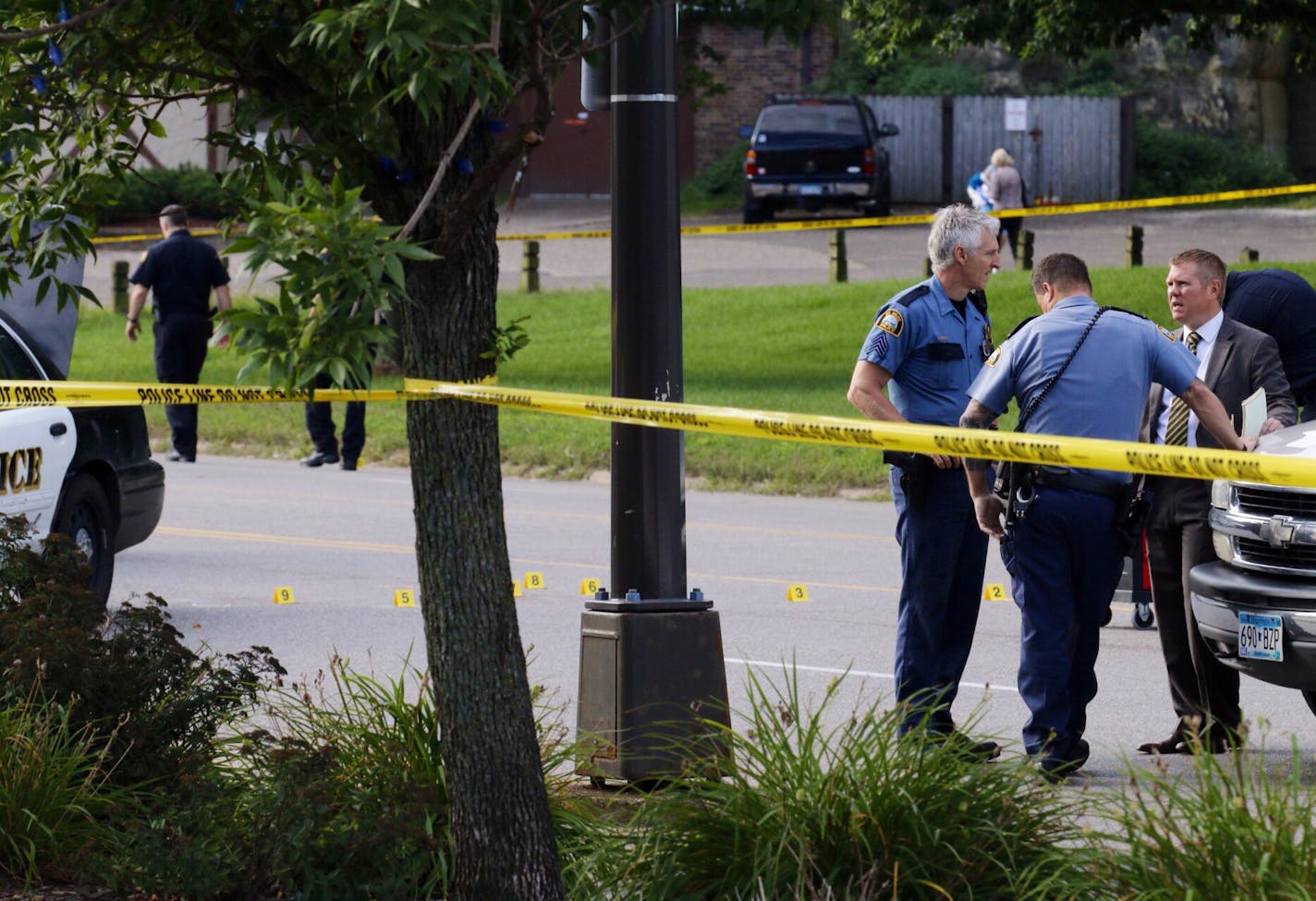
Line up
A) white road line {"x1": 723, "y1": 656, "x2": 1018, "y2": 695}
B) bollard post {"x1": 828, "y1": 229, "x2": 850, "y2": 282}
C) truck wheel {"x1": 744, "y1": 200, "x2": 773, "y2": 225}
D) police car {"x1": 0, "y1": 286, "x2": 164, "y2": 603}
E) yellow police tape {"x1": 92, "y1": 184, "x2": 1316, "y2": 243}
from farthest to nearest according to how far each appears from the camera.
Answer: truck wheel {"x1": 744, "y1": 200, "x2": 773, "y2": 225}, bollard post {"x1": 828, "y1": 229, "x2": 850, "y2": 282}, yellow police tape {"x1": 92, "y1": 184, "x2": 1316, "y2": 243}, police car {"x1": 0, "y1": 286, "x2": 164, "y2": 603}, white road line {"x1": 723, "y1": 656, "x2": 1018, "y2": 695}

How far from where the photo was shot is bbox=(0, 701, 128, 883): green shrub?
5574 mm

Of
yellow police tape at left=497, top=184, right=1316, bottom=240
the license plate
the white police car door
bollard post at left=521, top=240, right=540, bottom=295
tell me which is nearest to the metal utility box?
the license plate

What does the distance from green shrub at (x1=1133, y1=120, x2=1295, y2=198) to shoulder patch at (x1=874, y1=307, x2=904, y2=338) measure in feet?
112

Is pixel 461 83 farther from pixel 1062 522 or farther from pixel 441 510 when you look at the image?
pixel 1062 522

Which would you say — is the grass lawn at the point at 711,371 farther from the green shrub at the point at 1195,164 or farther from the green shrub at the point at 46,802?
the green shrub at the point at 1195,164

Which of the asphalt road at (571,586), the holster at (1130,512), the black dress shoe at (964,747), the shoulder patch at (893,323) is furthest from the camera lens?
the asphalt road at (571,586)

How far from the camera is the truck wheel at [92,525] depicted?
1008cm

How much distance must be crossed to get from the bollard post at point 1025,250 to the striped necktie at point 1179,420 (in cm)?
1940

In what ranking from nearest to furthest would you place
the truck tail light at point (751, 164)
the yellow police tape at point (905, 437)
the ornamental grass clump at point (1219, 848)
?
the ornamental grass clump at point (1219, 848) < the yellow police tape at point (905, 437) < the truck tail light at point (751, 164)

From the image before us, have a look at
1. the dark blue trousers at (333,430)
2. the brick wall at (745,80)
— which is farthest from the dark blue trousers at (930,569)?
the brick wall at (745,80)

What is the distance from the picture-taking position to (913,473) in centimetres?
728

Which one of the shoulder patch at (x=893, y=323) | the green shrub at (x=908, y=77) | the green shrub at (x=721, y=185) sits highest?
the green shrub at (x=908, y=77)

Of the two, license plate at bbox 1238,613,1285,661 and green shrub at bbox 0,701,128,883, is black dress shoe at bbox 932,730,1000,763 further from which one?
green shrub at bbox 0,701,128,883

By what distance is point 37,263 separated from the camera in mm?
5535
